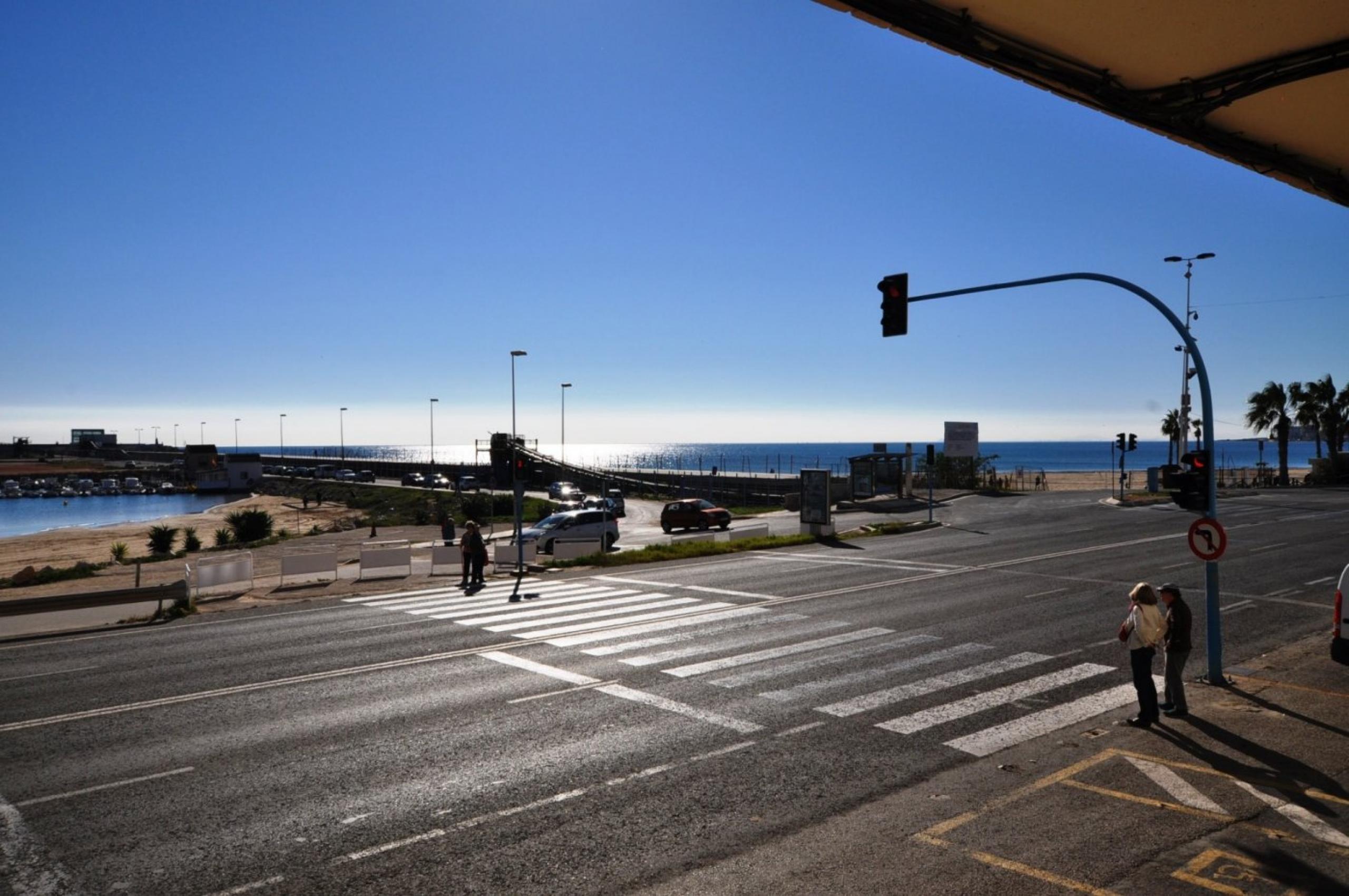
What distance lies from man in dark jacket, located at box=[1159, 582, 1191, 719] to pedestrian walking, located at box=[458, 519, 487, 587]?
53.4ft

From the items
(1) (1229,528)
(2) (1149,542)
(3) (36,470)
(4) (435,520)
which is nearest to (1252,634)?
(2) (1149,542)

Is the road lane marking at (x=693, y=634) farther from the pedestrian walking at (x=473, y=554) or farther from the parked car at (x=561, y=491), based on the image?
the parked car at (x=561, y=491)

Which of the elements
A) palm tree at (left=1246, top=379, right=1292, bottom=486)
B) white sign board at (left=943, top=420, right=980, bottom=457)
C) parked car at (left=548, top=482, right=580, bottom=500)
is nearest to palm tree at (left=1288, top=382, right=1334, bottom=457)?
palm tree at (left=1246, top=379, right=1292, bottom=486)

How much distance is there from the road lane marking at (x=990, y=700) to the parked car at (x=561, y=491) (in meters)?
56.2

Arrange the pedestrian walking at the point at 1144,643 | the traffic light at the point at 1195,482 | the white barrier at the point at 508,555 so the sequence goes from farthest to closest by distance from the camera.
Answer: the white barrier at the point at 508,555
the traffic light at the point at 1195,482
the pedestrian walking at the point at 1144,643

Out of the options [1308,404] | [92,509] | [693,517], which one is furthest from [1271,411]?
[92,509]

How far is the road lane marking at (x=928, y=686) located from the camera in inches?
412

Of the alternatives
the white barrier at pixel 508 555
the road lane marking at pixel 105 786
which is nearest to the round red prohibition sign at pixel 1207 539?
the road lane marking at pixel 105 786

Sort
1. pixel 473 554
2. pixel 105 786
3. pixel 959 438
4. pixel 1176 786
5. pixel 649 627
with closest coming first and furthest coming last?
1. pixel 1176 786
2. pixel 105 786
3. pixel 649 627
4. pixel 473 554
5. pixel 959 438

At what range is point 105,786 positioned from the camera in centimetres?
829

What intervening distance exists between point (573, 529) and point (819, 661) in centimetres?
2189

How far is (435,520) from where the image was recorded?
53.8 meters

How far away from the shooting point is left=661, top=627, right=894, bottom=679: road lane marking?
12.5 meters

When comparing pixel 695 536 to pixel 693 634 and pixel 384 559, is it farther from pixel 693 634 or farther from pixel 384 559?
pixel 693 634
